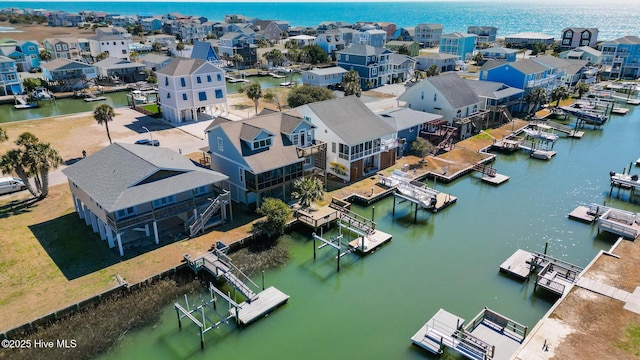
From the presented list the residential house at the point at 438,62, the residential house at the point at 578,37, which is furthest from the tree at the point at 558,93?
the residential house at the point at 578,37

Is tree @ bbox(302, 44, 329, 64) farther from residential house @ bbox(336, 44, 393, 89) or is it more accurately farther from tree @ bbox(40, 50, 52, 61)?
tree @ bbox(40, 50, 52, 61)

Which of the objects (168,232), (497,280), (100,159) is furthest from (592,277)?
(100,159)

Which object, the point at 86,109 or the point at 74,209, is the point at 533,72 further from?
the point at 86,109

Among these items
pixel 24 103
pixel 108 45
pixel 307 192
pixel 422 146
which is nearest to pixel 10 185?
pixel 307 192

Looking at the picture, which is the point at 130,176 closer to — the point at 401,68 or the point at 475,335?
the point at 475,335

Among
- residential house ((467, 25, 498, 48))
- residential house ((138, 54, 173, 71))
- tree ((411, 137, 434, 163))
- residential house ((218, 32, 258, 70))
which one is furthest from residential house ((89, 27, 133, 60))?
residential house ((467, 25, 498, 48))

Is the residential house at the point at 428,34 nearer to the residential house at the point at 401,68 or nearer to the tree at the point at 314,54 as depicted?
the tree at the point at 314,54
